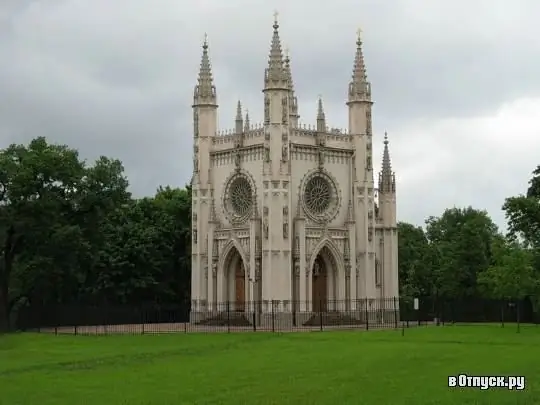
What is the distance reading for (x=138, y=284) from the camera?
6512 centimetres

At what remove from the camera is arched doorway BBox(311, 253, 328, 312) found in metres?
59.9

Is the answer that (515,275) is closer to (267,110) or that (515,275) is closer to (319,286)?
(319,286)

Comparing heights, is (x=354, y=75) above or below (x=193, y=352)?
above

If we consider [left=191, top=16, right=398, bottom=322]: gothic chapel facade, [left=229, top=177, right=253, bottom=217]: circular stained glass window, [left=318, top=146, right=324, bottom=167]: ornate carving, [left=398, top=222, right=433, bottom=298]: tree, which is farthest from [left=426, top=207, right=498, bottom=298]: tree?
[left=229, top=177, right=253, bottom=217]: circular stained glass window

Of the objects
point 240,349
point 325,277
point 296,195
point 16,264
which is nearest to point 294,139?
point 296,195

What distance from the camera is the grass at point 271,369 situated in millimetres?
21922

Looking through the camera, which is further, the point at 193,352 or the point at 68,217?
the point at 68,217

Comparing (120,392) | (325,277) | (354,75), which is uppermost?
(354,75)

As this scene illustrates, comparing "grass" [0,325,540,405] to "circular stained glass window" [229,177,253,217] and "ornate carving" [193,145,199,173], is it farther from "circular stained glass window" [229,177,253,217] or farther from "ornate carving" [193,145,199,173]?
"ornate carving" [193,145,199,173]

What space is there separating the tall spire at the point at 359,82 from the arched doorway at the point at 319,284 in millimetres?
10197

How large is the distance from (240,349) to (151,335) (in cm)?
1166

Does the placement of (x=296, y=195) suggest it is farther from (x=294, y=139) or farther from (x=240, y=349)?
(x=240, y=349)

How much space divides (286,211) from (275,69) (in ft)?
27.2

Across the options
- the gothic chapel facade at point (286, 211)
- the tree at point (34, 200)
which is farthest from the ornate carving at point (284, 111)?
the tree at point (34, 200)
